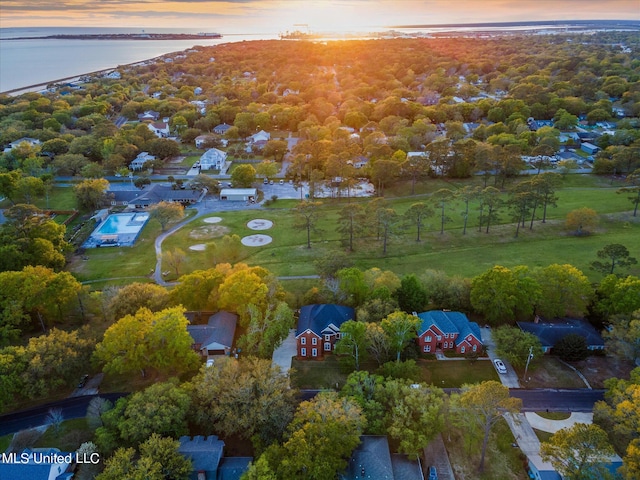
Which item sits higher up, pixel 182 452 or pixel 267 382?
pixel 267 382

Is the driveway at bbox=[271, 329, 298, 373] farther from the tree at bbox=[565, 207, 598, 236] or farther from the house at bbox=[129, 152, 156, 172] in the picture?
the house at bbox=[129, 152, 156, 172]

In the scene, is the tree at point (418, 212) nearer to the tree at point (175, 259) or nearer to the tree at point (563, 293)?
the tree at point (563, 293)

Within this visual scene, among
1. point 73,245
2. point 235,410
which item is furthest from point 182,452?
point 73,245

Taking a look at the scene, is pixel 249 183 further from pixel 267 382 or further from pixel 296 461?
pixel 296 461

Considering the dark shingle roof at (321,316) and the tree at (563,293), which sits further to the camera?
the tree at (563,293)

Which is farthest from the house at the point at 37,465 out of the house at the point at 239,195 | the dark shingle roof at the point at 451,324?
the house at the point at 239,195

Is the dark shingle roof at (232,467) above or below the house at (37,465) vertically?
below

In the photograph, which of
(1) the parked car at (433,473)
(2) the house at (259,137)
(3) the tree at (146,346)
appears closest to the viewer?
(1) the parked car at (433,473)

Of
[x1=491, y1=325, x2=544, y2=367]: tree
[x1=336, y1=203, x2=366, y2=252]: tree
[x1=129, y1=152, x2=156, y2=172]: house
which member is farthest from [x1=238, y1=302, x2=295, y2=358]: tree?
[x1=129, y1=152, x2=156, y2=172]: house
